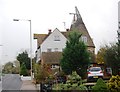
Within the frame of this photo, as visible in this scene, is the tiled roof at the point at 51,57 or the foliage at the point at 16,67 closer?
the tiled roof at the point at 51,57

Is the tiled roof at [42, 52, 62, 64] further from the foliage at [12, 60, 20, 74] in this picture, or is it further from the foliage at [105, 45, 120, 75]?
the foliage at [105, 45, 120, 75]

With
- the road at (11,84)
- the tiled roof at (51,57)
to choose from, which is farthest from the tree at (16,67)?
the road at (11,84)

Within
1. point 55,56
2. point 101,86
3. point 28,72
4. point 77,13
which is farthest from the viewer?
point 77,13

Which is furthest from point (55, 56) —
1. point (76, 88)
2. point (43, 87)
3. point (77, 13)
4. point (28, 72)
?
point (76, 88)

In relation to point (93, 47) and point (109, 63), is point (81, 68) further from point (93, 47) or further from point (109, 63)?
point (93, 47)

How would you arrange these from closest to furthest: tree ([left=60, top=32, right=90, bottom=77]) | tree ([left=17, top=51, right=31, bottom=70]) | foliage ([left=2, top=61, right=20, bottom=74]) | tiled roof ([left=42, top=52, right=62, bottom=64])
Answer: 1. tree ([left=60, top=32, right=90, bottom=77])
2. tiled roof ([left=42, top=52, right=62, bottom=64])
3. tree ([left=17, top=51, right=31, bottom=70])
4. foliage ([left=2, top=61, right=20, bottom=74])

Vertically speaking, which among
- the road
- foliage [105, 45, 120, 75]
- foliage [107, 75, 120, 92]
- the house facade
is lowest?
the road

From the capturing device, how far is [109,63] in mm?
36844

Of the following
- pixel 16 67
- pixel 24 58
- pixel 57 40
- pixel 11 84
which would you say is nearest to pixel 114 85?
pixel 11 84

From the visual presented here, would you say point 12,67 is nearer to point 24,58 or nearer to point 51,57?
point 24,58

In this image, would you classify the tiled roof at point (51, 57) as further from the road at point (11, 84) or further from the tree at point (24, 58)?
the tree at point (24, 58)

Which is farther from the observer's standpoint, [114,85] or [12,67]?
[12,67]

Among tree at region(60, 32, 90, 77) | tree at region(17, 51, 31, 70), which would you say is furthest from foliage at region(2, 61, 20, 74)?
tree at region(60, 32, 90, 77)

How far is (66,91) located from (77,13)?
4964 cm
